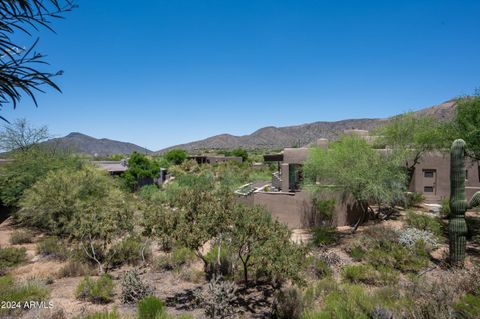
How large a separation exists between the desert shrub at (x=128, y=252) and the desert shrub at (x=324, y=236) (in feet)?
27.5

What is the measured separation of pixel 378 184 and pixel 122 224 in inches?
503

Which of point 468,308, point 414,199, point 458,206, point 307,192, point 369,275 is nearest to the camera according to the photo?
point 468,308

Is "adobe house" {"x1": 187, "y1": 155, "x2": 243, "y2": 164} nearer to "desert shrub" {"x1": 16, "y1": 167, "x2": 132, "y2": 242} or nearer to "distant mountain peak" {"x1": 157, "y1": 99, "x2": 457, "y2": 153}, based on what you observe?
"distant mountain peak" {"x1": 157, "y1": 99, "x2": 457, "y2": 153}

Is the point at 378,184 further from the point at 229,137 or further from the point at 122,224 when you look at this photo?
the point at 229,137

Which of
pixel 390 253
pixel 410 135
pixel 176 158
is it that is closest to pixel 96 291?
pixel 390 253

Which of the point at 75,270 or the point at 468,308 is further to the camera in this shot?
the point at 75,270

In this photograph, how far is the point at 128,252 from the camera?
1501cm

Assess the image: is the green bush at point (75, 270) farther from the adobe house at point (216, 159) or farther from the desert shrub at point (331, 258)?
the adobe house at point (216, 159)

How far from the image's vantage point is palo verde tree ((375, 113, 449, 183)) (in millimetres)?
20094

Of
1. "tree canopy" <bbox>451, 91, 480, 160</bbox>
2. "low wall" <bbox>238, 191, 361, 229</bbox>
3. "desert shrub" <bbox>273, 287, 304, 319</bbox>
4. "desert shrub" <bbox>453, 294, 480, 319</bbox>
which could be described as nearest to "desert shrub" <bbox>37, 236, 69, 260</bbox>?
"low wall" <bbox>238, 191, 361, 229</bbox>

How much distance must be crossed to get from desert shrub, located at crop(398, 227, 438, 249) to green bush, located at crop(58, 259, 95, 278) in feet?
46.2

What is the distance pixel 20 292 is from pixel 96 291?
2.31 m

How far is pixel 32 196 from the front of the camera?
1828cm

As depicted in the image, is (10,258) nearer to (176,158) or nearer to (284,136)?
(176,158)
